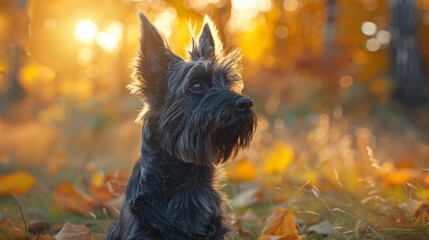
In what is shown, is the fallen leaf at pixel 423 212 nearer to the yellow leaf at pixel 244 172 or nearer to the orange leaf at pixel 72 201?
the yellow leaf at pixel 244 172

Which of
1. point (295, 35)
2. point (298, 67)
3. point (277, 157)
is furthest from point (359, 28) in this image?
point (277, 157)

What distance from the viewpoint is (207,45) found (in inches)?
177

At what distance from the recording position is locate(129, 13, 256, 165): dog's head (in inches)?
148

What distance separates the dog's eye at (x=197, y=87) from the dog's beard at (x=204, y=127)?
4.2 inches

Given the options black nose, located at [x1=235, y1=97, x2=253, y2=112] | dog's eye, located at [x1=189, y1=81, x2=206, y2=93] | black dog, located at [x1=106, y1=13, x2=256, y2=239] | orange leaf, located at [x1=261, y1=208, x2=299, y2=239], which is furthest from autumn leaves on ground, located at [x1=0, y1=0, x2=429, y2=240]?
black nose, located at [x1=235, y1=97, x2=253, y2=112]

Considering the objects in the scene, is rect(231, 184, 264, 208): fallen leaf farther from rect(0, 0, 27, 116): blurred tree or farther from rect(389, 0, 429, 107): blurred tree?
rect(389, 0, 429, 107): blurred tree

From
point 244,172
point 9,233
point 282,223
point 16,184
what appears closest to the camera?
point 9,233

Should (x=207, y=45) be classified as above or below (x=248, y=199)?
above

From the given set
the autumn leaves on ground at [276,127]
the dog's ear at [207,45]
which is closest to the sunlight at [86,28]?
the autumn leaves on ground at [276,127]

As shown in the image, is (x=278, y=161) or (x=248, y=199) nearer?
(x=248, y=199)

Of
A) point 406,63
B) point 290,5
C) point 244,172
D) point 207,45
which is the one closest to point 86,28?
point 290,5

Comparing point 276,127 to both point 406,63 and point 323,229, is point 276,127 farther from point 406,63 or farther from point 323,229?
point 406,63

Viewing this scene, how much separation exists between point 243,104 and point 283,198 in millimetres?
2492

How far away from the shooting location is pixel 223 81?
4.11m
